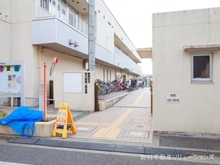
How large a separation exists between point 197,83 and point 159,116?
4.65ft

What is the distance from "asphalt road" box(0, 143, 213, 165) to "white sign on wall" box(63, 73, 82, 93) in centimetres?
471

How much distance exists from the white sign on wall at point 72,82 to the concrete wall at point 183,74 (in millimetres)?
4617

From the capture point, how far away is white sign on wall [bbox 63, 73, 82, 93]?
898 centimetres

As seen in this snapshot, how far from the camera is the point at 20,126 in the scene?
5.33 m

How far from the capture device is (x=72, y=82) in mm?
9086

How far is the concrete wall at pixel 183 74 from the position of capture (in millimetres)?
4949

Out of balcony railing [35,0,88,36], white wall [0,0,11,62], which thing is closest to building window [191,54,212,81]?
balcony railing [35,0,88,36]

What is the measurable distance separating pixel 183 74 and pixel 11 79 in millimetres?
5854

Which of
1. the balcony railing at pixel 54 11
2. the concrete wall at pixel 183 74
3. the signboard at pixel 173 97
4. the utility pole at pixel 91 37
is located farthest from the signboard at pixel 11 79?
the signboard at pixel 173 97

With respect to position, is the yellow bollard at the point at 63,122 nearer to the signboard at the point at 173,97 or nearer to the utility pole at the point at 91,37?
the signboard at the point at 173,97

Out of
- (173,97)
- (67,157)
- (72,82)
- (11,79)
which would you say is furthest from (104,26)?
(67,157)

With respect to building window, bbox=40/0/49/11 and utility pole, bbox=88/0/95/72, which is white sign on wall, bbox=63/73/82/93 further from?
building window, bbox=40/0/49/11

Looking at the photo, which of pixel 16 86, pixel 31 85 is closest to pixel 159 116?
pixel 16 86

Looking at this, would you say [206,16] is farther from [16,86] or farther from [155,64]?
[16,86]
